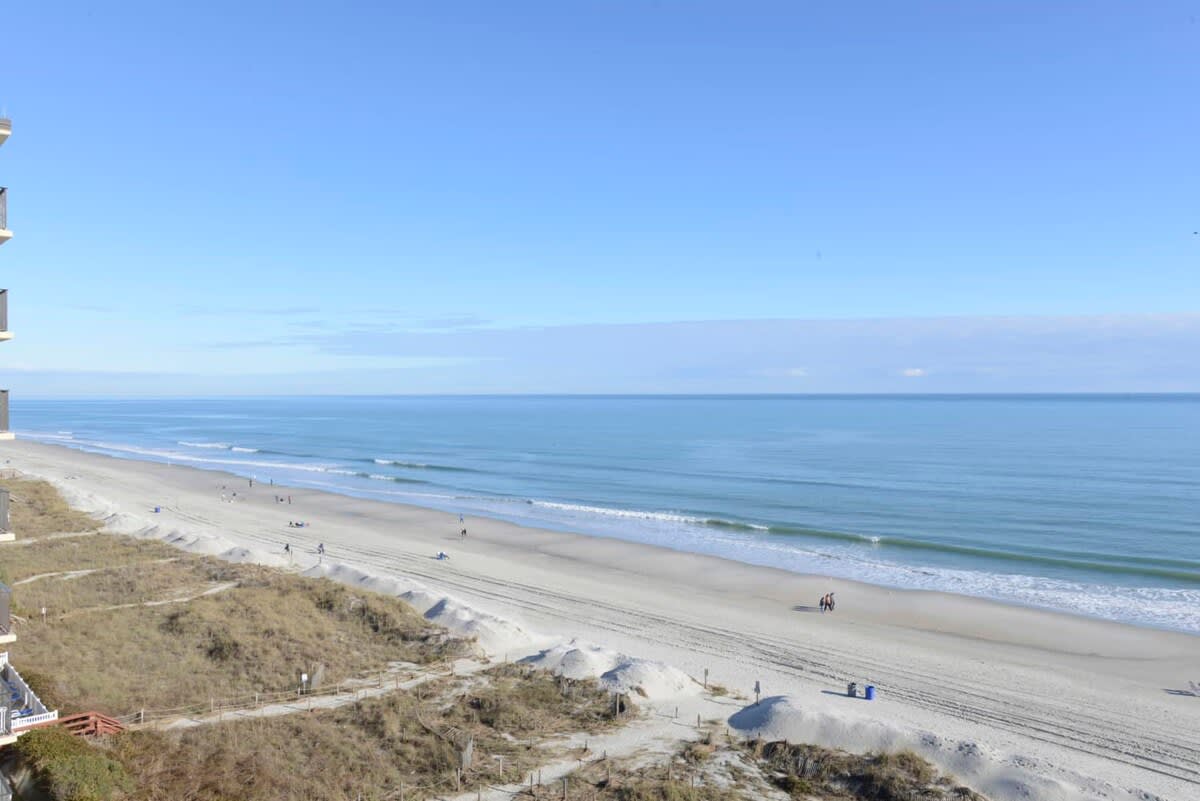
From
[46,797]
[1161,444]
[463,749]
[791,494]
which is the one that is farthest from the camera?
[1161,444]

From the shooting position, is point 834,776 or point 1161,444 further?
point 1161,444

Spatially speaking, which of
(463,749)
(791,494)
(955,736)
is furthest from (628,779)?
(791,494)

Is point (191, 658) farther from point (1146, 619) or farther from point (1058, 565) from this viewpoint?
point (1058, 565)

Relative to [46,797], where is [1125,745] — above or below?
below

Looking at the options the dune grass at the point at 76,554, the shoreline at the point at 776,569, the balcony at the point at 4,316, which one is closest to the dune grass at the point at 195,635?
the dune grass at the point at 76,554

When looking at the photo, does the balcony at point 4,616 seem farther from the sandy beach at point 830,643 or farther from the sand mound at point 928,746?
the sand mound at point 928,746

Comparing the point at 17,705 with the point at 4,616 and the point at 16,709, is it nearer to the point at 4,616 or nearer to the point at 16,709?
the point at 16,709
